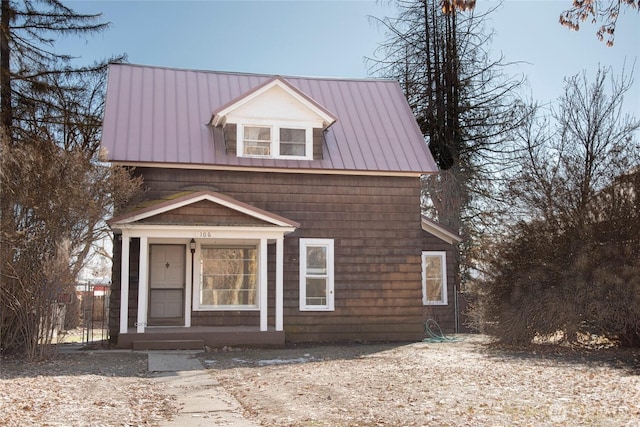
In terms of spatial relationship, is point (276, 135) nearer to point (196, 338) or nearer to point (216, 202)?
point (216, 202)

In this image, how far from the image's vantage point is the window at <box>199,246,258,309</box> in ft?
52.5

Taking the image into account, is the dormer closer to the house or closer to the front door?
the house

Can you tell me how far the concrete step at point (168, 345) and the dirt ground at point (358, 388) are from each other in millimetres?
618

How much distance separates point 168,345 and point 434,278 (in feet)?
29.4

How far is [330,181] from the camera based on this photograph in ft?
53.6

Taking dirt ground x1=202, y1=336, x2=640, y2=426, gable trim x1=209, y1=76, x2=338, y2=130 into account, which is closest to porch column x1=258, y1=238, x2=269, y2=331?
dirt ground x1=202, y1=336, x2=640, y2=426

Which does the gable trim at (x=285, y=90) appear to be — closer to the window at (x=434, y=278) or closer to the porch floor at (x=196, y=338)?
the porch floor at (x=196, y=338)

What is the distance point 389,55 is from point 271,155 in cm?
1327

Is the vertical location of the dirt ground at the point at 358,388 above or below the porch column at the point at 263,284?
below

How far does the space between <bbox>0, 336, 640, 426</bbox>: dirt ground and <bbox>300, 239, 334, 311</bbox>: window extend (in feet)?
8.13

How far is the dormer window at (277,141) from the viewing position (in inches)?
643

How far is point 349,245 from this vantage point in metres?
16.2
